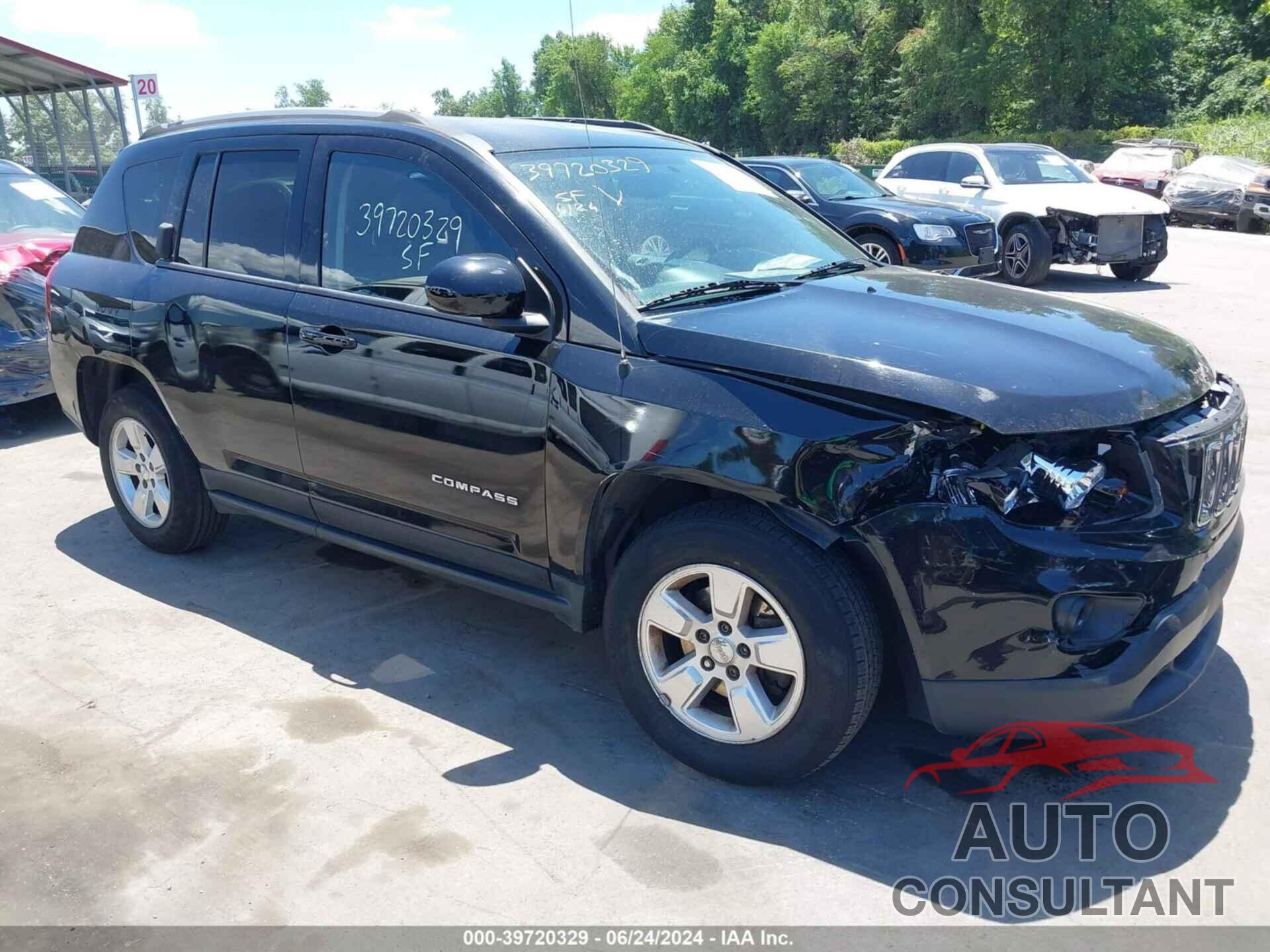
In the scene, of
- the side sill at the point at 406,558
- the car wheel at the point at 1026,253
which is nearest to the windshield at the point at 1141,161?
the car wheel at the point at 1026,253

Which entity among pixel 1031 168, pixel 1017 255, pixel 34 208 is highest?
pixel 34 208

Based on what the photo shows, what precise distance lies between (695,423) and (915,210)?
31.0 feet

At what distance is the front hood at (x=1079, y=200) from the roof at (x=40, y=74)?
15110mm

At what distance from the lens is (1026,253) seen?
12672 millimetres

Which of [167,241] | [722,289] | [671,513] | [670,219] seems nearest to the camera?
[671,513]

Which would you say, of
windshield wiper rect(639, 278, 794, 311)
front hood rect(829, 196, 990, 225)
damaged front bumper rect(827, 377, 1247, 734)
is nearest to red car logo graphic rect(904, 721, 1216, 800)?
damaged front bumper rect(827, 377, 1247, 734)

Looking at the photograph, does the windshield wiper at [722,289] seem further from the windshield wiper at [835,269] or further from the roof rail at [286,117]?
the roof rail at [286,117]

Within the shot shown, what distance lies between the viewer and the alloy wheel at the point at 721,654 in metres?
2.97

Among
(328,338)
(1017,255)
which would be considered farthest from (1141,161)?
(328,338)

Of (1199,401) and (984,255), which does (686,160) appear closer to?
(1199,401)

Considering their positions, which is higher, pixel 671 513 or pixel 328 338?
pixel 328 338

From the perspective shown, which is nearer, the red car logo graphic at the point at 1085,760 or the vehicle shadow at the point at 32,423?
the red car logo graphic at the point at 1085,760

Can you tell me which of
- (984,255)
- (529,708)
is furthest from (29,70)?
(529,708)

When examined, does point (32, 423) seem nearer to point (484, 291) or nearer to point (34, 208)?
point (34, 208)
